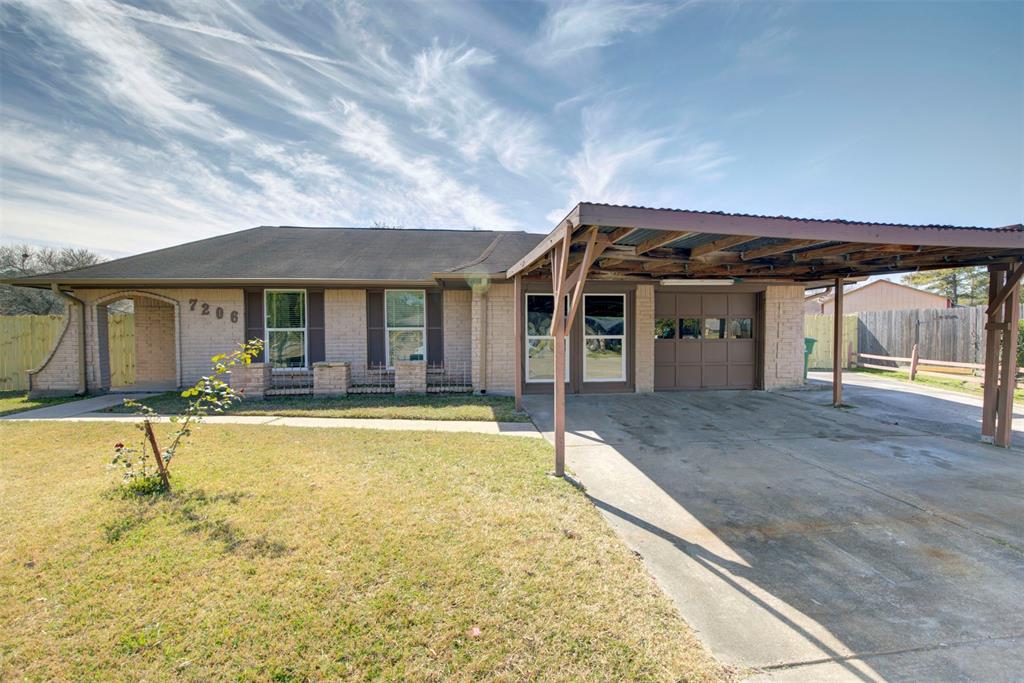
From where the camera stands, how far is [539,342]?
33.3 feet

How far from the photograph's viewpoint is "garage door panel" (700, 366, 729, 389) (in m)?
11.0

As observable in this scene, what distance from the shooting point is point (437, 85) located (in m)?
9.03

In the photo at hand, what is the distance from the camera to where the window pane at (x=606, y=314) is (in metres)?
10.4

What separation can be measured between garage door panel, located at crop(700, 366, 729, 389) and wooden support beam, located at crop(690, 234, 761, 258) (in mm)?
5588

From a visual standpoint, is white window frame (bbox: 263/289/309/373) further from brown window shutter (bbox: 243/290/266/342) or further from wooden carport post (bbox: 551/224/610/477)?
wooden carport post (bbox: 551/224/610/477)

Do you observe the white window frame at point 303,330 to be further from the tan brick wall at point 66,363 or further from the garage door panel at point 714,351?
the garage door panel at point 714,351

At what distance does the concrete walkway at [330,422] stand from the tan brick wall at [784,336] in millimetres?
7626

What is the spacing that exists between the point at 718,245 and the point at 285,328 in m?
9.87

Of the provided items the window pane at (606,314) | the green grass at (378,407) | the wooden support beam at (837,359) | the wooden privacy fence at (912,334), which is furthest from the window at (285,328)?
the wooden privacy fence at (912,334)

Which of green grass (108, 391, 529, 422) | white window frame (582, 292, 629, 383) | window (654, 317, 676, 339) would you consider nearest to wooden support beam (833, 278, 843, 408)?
window (654, 317, 676, 339)

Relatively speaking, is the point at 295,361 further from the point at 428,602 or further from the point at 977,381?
the point at 977,381

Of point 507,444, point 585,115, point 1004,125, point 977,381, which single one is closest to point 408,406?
point 507,444

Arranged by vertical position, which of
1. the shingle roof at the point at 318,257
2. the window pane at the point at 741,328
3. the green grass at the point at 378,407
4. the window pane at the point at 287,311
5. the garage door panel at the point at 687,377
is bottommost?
the green grass at the point at 378,407

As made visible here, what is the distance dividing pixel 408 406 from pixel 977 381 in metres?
16.0
